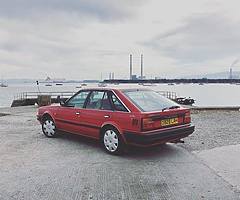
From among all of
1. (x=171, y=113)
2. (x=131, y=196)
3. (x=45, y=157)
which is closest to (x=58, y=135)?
(x=45, y=157)

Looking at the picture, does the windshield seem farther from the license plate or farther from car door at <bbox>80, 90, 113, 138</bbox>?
car door at <bbox>80, 90, 113, 138</bbox>

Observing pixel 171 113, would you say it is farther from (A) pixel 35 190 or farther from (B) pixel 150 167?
(A) pixel 35 190

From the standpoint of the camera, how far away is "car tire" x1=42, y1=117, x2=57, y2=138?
8.58 metres

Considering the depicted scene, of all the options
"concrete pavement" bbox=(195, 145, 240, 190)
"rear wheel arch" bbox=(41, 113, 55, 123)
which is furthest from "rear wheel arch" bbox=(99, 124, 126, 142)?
"rear wheel arch" bbox=(41, 113, 55, 123)

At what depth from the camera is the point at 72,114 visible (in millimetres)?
7754

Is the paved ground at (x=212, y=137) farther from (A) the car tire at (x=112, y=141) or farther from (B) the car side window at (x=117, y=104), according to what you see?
(B) the car side window at (x=117, y=104)

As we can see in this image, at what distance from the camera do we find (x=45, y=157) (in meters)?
6.47

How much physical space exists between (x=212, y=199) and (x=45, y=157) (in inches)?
145

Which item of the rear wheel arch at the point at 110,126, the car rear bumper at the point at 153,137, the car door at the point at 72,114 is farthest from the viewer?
the car door at the point at 72,114

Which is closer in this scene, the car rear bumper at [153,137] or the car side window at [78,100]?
the car rear bumper at [153,137]

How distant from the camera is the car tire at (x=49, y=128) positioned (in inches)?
338

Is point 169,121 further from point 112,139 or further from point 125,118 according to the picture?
point 112,139

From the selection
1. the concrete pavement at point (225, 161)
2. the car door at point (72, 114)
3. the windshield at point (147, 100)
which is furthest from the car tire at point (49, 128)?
the concrete pavement at point (225, 161)

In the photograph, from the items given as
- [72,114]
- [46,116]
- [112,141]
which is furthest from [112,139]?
[46,116]
